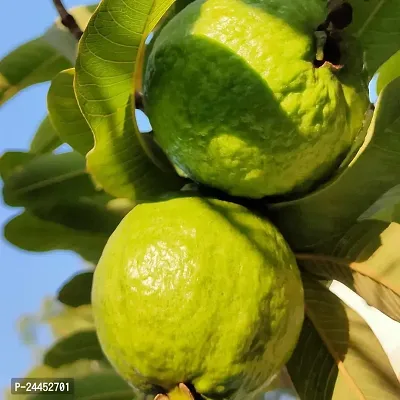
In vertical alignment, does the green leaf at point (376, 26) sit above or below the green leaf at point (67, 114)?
below

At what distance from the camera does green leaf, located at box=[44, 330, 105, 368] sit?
3.41 feet

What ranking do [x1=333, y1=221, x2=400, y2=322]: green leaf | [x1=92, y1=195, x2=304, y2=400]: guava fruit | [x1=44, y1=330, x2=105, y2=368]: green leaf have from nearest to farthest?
[x1=92, y1=195, x2=304, y2=400]: guava fruit < [x1=333, y1=221, x2=400, y2=322]: green leaf < [x1=44, y1=330, x2=105, y2=368]: green leaf

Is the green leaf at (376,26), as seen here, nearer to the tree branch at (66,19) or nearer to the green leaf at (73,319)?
the tree branch at (66,19)

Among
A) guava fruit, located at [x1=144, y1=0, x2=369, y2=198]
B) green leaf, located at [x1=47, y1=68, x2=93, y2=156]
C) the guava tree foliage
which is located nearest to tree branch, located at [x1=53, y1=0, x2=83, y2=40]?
the guava tree foliage

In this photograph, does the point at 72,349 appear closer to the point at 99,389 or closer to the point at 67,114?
the point at 99,389

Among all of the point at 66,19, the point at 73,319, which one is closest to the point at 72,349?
the point at 73,319

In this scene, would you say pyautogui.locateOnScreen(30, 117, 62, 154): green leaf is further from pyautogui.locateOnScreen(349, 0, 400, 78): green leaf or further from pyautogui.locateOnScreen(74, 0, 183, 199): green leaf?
pyautogui.locateOnScreen(349, 0, 400, 78): green leaf

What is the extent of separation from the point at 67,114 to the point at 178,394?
390mm

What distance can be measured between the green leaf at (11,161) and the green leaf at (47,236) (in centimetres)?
7

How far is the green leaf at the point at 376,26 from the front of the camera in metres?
0.73

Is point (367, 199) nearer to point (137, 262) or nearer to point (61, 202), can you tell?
point (137, 262)

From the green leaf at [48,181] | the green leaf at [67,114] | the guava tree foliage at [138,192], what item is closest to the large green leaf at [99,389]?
the guava tree foliage at [138,192]

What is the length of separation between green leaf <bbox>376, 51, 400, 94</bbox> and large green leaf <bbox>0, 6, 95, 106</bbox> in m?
0.52

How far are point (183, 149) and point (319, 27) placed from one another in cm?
20
